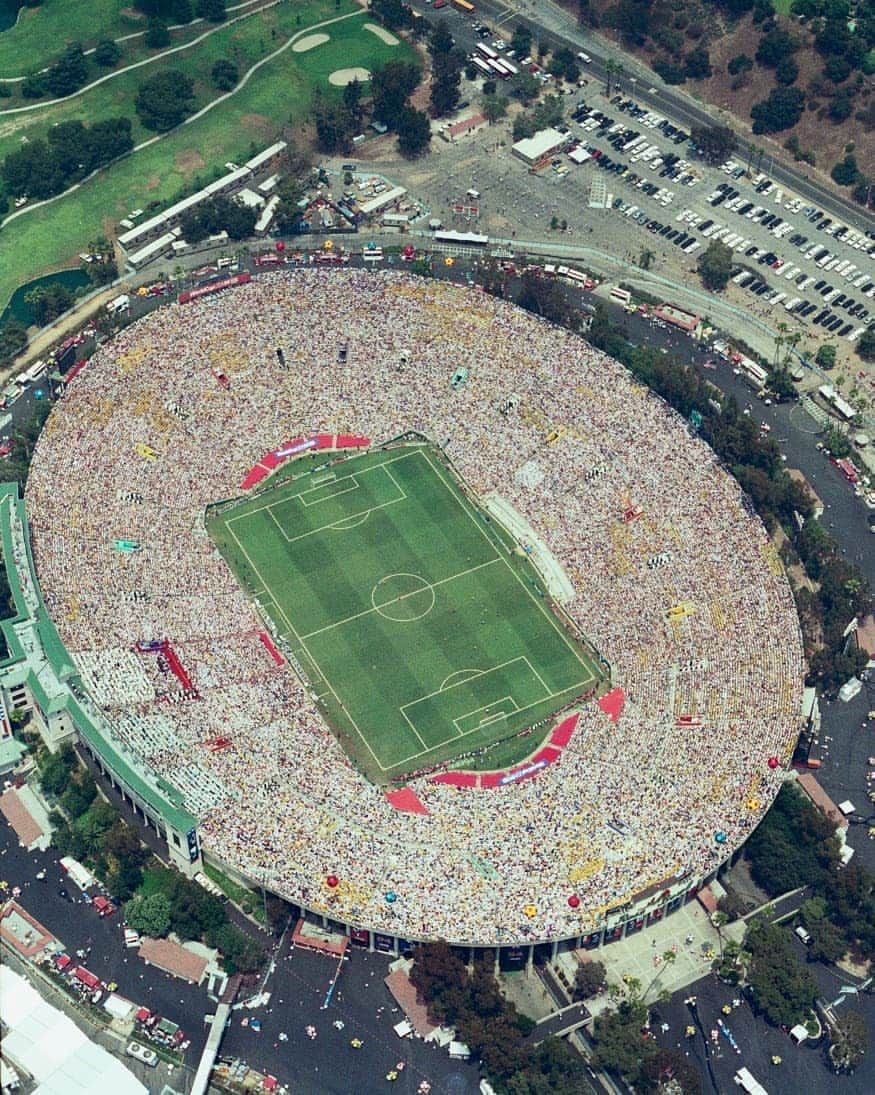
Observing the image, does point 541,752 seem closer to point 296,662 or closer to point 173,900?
point 296,662

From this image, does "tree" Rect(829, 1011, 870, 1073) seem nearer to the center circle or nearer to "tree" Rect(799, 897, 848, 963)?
"tree" Rect(799, 897, 848, 963)

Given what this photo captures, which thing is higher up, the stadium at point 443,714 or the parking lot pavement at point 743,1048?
the stadium at point 443,714

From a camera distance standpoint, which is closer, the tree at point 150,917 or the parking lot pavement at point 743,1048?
the parking lot pavement at point 743,1048

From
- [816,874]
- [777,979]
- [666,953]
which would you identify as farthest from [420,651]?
[777,979]

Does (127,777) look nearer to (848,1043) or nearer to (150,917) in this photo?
(150,917)

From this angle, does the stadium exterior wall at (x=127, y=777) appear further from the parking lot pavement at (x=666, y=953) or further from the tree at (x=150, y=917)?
the tree at (x=150, y=917)

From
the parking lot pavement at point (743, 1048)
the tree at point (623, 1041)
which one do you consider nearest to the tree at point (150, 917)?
the tree at point (623, 1041)

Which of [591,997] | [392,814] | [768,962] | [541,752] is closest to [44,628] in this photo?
[392,814]
